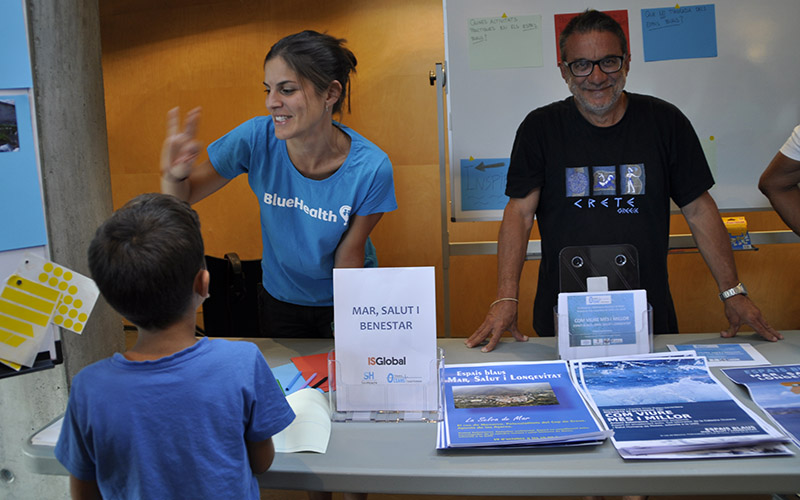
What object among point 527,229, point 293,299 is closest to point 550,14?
point 527,229

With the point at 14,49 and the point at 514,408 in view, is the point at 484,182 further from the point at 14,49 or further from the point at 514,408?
the point at 14,49

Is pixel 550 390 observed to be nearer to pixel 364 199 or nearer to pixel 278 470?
pixel 278 470

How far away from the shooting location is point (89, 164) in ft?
6.63

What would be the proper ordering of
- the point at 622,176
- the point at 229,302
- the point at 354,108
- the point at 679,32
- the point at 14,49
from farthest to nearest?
the point at 354,108 < the point at 229,302 < the point at 679,32 < the point at 622,176 < the point at 14,49

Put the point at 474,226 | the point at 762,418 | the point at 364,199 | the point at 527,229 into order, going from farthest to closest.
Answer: the point at 474,226 → the point at 527,229 → the point at 364,199 → the point at 762,418

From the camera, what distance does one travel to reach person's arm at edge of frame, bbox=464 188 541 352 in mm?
1812

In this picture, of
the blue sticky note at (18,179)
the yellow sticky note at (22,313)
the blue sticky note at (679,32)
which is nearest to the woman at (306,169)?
the blue sticky note at (18,179)

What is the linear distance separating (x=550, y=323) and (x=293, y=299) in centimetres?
84

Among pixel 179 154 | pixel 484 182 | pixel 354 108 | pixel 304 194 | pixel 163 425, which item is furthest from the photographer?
pixel 354 108

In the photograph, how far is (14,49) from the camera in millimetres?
1641

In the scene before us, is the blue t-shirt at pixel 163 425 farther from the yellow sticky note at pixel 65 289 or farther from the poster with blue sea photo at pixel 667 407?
the poster with blue sea photo at pixel 667 407

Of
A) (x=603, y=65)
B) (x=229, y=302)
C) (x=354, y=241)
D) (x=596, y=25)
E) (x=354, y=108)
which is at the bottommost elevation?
(x=229, y=302)

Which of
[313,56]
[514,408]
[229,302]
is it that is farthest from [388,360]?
[229,302]

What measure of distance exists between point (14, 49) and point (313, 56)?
0.76m
